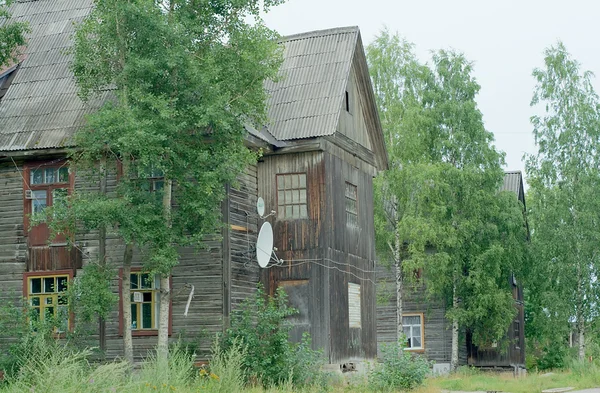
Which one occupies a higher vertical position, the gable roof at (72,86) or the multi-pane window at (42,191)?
the gable roof at (72,86)

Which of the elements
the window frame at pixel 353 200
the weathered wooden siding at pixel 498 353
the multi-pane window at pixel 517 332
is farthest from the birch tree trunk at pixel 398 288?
the window frame at pixel 353 200

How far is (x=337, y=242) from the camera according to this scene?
75.7ft

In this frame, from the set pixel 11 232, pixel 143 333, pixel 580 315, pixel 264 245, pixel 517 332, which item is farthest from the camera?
pixel 517 332

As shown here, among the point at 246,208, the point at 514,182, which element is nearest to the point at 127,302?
the point at 246,208

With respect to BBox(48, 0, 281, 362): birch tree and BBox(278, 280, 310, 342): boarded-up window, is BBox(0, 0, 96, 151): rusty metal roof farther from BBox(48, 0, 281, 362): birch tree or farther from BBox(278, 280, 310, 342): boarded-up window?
BBox(278, 280, 310, 342): boarded-up window

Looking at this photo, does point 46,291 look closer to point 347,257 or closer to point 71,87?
point 71,87

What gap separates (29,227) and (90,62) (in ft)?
13.0

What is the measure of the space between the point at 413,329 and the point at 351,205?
11.2m

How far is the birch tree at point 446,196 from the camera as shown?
3198cm

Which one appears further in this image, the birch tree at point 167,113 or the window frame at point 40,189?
the window frame at point 40,189

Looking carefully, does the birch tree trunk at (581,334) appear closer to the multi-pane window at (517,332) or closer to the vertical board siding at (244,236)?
the multi-pane window at (517,332)

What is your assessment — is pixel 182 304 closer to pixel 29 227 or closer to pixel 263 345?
pixel 263 345

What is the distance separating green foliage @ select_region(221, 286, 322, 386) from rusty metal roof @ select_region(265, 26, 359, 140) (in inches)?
168

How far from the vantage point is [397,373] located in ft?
64.1
